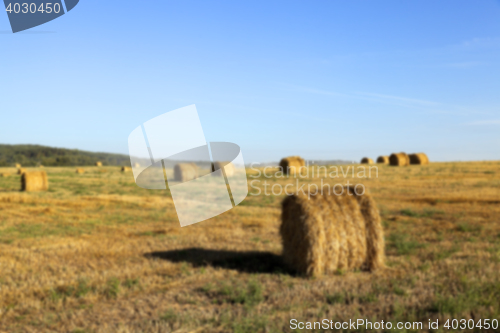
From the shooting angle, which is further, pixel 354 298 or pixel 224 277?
pixel 224 277

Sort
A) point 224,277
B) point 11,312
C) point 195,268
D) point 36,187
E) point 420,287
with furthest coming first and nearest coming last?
point 36,187 → point 195,268 → point 224,277 → point 420,287 → point 11,312

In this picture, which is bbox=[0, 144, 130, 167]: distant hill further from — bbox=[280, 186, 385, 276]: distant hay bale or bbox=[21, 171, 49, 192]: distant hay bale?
bbox=[280, 186, 385, 276]: distant hay bale

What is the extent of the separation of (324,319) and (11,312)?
4065 millimetres

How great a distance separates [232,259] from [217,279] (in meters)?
1.27

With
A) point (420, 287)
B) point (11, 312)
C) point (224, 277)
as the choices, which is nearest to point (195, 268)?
point (224, 277)

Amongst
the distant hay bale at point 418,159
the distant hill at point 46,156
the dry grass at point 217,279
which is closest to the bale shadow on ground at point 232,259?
the dry grass at point 217,279

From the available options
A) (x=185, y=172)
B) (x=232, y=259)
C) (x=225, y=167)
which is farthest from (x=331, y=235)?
(x=225, y=167)

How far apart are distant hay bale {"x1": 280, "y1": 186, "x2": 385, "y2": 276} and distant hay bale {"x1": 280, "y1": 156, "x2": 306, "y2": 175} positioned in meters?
22.9

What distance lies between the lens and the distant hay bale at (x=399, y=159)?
1540 inches

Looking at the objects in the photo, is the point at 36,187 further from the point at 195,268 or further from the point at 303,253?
the point at 303,253

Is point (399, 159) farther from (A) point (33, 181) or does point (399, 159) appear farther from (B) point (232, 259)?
(B) point (232, 259)

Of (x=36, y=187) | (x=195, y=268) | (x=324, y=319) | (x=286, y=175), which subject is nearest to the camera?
(x=324, y=319)

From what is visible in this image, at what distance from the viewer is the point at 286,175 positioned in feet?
101

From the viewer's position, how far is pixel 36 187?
75.9 ft
